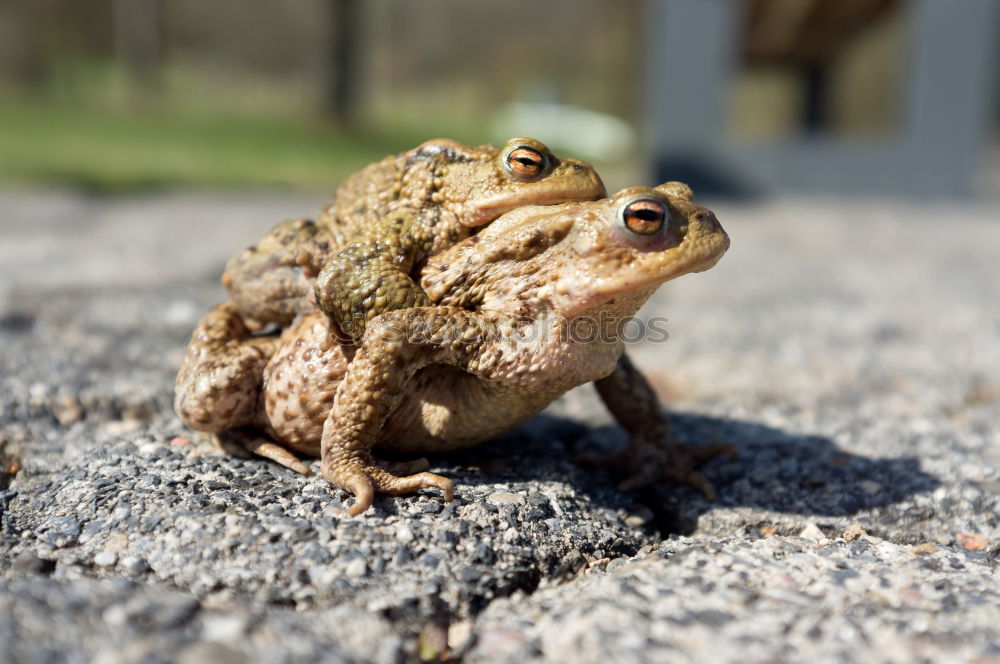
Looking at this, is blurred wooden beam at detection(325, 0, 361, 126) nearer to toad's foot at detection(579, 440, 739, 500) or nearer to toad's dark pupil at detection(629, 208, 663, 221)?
toad's foot at detection(579, 440, 739, 500)

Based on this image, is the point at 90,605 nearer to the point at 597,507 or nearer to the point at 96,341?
the point at 597,507

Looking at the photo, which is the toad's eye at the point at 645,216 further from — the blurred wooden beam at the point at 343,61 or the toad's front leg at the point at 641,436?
the blurred wooden beam at the point at 343,61

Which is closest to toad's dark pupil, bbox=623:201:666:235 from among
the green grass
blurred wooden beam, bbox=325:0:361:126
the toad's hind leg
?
the toad's hind leg

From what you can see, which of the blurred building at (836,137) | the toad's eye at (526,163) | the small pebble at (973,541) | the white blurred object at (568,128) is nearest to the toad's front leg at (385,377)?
the toad's eye at (526,163)

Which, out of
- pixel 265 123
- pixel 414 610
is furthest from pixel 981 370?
pixel 265 123

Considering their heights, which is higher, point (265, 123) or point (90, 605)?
point (265, 123)

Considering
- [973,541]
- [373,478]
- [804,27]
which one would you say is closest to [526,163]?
[373,478]
